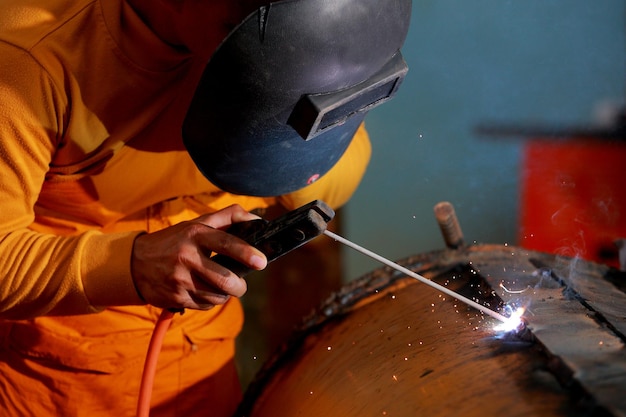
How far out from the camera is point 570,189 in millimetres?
2605

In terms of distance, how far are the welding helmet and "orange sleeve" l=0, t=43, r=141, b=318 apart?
237mm

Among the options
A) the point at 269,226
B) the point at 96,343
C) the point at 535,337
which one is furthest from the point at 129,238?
the point at 535,337

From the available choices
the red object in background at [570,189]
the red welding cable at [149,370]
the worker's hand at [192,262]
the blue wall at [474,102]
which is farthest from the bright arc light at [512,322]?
the red object in background at [570,189]

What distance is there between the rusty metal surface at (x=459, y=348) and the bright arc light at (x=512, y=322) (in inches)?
0.6

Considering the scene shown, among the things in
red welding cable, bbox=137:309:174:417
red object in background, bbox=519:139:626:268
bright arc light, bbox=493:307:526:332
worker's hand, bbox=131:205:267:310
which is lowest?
red object in background, bbox=519:139:626:268

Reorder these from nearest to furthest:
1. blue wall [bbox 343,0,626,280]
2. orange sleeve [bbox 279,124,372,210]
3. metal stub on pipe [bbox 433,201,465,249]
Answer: metal stub on pipe [bbox 433,201,465,249] → orange sleeve [bbox 279,124,372,210] → blue wall [bbox 343,0,626,280]

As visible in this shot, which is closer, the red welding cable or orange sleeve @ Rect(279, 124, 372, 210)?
the red welding cable

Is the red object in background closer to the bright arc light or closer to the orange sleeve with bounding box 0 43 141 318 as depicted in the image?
the bright arc light

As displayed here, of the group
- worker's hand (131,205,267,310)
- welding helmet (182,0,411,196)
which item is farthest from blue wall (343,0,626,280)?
worker's hand (131,205,267,310)

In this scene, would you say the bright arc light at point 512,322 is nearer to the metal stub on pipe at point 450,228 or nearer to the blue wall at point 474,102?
the metal stub on pipe at point 450,228

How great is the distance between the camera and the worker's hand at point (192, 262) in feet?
3.77

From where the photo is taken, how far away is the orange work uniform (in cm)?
118

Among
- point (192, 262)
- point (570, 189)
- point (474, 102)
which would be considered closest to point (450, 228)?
point (192, 262)

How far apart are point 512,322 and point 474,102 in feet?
4.79
